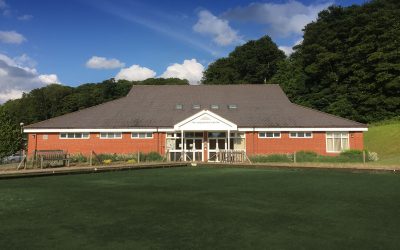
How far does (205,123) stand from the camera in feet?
105

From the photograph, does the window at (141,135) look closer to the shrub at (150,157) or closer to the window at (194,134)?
the shrub at (150,157)

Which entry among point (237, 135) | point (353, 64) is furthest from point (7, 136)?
point (353, 64)

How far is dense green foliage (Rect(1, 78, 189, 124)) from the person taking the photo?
249 ft

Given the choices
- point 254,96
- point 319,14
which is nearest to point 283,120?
point 254,96

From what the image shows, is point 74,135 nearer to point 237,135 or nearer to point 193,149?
point 193,149

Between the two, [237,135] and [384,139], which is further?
[384,139]

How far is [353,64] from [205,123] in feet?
87.7

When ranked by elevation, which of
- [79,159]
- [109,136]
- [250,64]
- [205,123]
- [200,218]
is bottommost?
[200,218]

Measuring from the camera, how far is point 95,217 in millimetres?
8516

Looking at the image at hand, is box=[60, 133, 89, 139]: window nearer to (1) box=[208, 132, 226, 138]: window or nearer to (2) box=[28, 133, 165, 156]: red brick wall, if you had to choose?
(2) box=[28, 133, 165, 156]: red brick wall

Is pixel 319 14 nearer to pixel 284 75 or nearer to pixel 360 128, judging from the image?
pixel 284 75

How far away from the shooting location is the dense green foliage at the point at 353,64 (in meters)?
46.8

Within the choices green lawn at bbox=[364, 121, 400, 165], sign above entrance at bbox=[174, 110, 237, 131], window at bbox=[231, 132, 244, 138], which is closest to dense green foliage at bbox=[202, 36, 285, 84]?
green lawn at bbox=[364, 121, 400, 165]

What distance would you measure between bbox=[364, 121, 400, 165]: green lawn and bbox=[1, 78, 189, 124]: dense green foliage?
48.3 m
